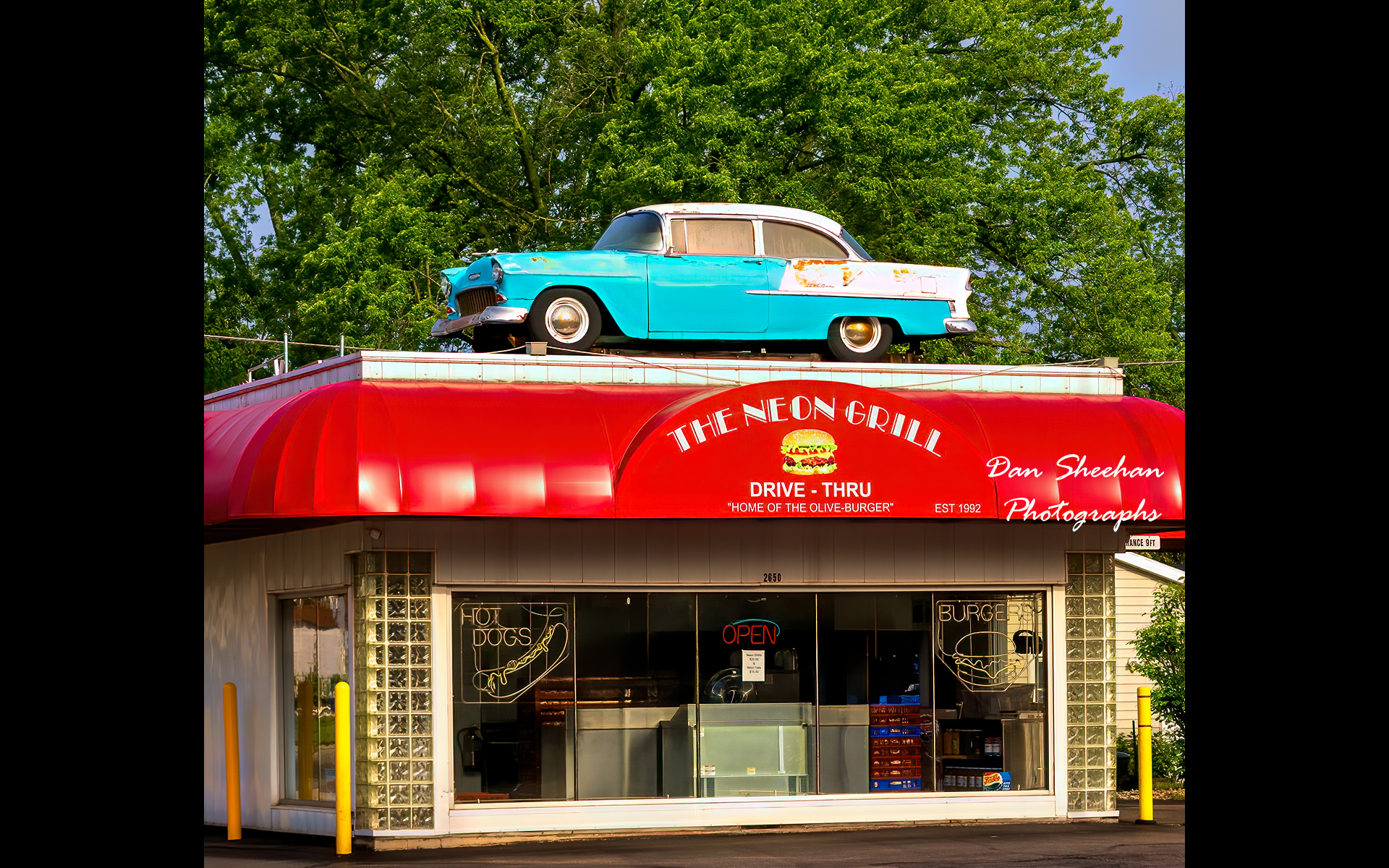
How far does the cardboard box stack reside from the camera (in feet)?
51.5

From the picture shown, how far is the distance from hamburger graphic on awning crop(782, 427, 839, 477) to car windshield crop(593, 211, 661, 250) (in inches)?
111

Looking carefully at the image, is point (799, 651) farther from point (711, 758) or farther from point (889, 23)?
point (889, 23)

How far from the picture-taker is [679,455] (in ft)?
45.6

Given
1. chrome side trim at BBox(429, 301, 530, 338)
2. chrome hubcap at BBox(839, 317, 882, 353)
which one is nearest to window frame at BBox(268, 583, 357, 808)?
chrome side trim at BBox(429, 301, 530, 338)

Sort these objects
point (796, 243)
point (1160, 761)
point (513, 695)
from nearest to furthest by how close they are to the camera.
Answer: point (513, 695), point (796, 243), point (1160, 761)

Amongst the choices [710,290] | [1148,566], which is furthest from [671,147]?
[710,290]

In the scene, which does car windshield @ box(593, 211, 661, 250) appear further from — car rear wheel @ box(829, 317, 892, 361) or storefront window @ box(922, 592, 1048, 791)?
storefront window @ box(922, 592, 1048, 791)

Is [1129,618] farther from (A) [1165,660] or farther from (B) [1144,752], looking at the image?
(B) [1144,752]

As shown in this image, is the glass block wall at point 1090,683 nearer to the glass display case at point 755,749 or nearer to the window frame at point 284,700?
the glass display case at point 755,749

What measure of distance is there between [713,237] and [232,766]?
712 cm
